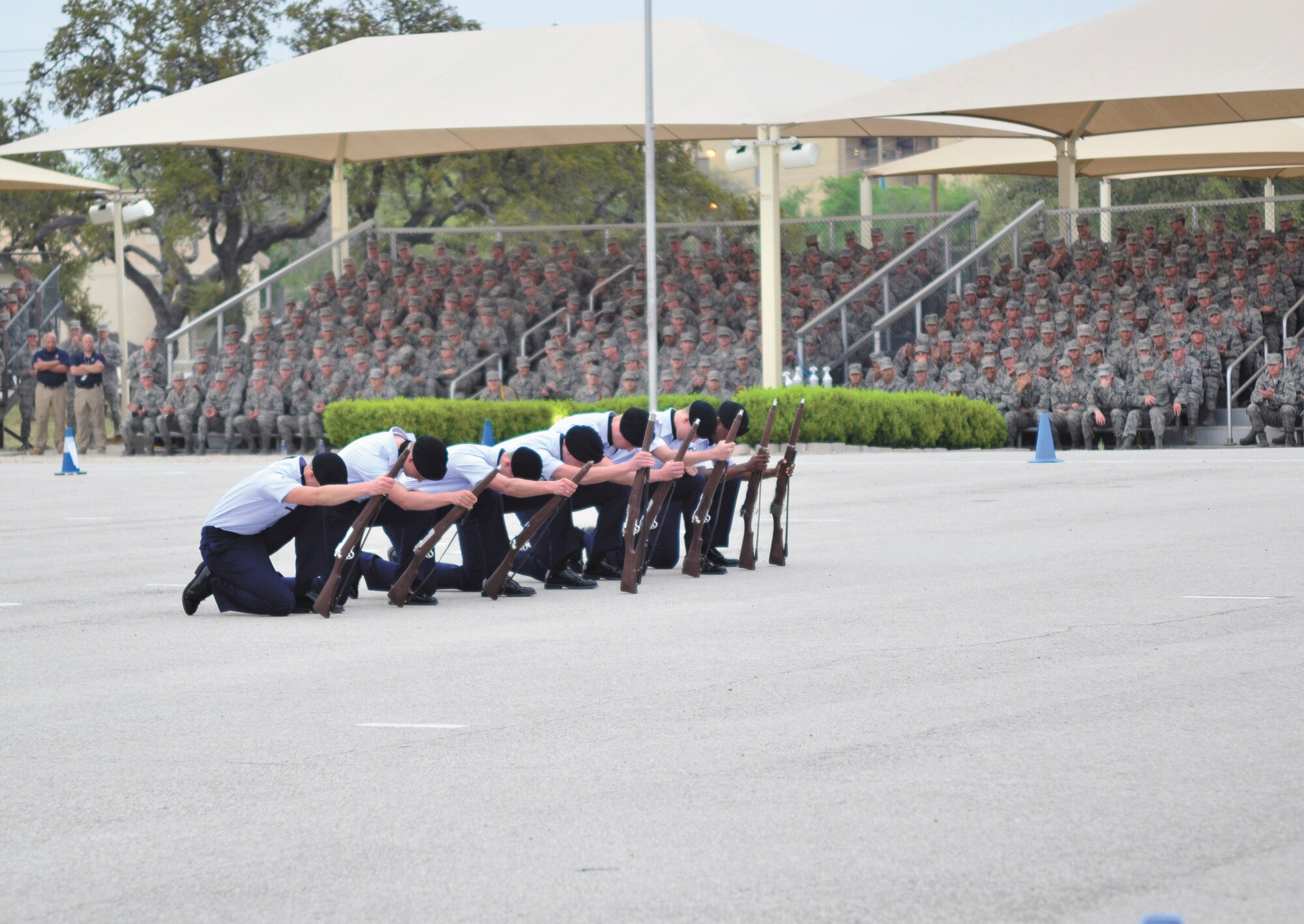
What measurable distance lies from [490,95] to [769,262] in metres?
6.46

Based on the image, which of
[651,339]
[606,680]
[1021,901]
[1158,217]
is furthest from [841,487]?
→ [1158,217]

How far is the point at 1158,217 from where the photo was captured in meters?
52.9

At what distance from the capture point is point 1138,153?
42.9 meters

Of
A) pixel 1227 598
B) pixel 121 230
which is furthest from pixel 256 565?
pixel 121 230

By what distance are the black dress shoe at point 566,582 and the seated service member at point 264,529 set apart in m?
1.86

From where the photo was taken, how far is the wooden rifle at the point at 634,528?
Result: 1264cm

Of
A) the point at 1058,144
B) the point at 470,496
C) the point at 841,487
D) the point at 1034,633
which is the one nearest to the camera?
the point at 1034,633

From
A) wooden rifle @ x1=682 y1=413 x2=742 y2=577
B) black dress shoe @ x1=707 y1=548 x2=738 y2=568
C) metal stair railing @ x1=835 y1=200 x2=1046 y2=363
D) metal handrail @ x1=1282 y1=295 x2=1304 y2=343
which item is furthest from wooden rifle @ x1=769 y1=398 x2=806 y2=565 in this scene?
Answer: metal stair railing @ x1=835 y1=200 x2=1046 y2=363

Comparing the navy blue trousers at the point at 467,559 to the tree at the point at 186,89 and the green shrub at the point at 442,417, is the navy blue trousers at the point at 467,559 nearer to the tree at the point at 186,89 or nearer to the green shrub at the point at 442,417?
the green shrub at the point at 442,417

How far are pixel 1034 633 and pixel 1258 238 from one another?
22.3m

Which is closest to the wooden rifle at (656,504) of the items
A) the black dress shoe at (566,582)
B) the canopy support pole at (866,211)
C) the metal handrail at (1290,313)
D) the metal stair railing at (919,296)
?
the black dress shoe at (566,582)

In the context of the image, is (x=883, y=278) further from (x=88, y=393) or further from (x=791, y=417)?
(x=88, y=393)

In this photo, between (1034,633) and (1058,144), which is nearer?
(1034,633)

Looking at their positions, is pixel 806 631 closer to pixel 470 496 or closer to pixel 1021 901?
pixel 470 496
